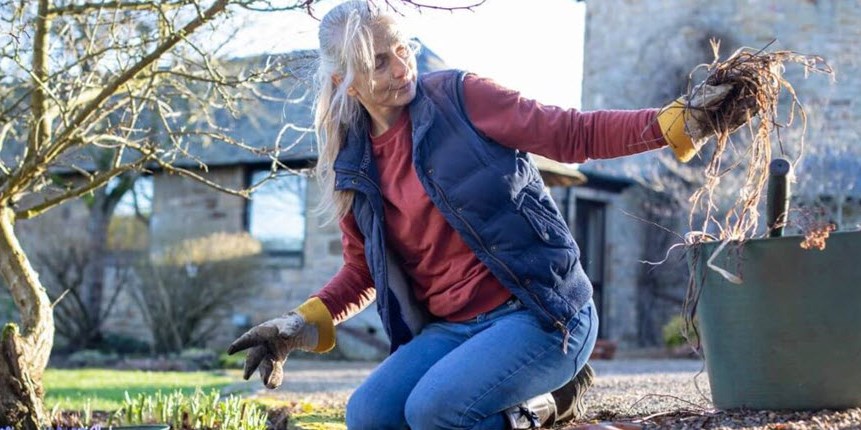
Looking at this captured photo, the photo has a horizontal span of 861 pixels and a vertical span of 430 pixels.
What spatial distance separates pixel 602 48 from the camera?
19.9 metres

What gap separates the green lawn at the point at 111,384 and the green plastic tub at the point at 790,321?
358 centimetres

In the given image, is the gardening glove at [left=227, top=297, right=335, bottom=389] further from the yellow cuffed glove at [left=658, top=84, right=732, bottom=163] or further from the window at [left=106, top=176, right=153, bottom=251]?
the window at [left=106, top=176, right=153, bottom=251]

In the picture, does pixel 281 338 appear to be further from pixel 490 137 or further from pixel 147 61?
pixel 147 61

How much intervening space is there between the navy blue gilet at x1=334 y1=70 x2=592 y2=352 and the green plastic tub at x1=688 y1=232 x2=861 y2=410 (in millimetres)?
425

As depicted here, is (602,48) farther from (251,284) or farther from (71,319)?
(71,319)

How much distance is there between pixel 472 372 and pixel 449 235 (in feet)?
1.52

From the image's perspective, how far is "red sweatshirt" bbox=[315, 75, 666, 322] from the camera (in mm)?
2975

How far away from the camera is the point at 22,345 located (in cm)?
377

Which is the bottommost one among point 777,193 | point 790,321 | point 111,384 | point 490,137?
point 111,384

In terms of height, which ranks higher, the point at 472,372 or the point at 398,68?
the point at 398,68

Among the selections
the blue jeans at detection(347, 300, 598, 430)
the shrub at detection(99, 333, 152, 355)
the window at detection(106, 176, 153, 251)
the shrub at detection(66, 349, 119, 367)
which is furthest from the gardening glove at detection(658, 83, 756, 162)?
the window at detection(106, 176, 153, 251)

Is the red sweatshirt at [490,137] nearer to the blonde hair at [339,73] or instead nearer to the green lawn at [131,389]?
the blonde hair at [339,73]

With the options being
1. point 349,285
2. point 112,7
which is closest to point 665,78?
point 112,7

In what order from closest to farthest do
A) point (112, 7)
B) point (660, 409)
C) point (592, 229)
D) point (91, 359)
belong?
point (660, 409)
point (112, 7)
point (91, 359)
point (592, 229)
